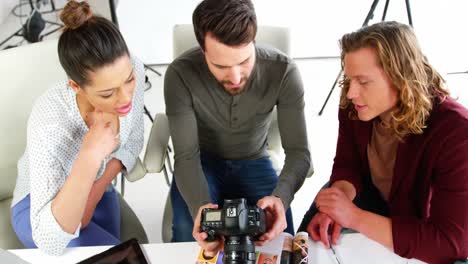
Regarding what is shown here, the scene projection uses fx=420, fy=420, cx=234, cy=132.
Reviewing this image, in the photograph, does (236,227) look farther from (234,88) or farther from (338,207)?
(234,88)

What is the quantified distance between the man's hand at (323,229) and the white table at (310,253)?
0.05ft

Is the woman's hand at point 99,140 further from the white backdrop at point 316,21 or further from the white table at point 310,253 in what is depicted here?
the white backdrop at point 316,21

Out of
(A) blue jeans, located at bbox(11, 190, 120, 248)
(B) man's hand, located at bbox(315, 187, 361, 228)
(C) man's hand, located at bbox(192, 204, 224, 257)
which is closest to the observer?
(C) man's hand, located at bbox(192, 204, 224, 257)

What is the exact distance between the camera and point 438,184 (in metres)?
1.04

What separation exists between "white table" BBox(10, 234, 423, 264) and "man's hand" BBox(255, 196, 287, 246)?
0.02 meters

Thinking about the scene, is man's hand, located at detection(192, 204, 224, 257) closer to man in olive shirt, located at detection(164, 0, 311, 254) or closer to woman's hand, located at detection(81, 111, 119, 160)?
man in olive shirt, located at detection(164, 0, 311, 254)

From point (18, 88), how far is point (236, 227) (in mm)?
871

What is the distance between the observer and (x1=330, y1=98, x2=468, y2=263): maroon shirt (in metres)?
0.99

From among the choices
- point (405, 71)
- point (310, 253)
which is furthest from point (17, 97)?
point (405, 71)

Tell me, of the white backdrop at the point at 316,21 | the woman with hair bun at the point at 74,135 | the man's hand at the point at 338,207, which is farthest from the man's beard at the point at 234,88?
the white backdrop at the point at 316,21

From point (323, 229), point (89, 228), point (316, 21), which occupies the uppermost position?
point (316, 21)

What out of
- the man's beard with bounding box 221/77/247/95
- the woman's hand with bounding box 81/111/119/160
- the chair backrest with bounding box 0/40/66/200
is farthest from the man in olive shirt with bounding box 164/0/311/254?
the chair backrest with bounding box 0/40/66/200

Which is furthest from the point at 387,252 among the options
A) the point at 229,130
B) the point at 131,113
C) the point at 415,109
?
the point at 131,113

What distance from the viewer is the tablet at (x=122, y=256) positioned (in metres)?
0.98
